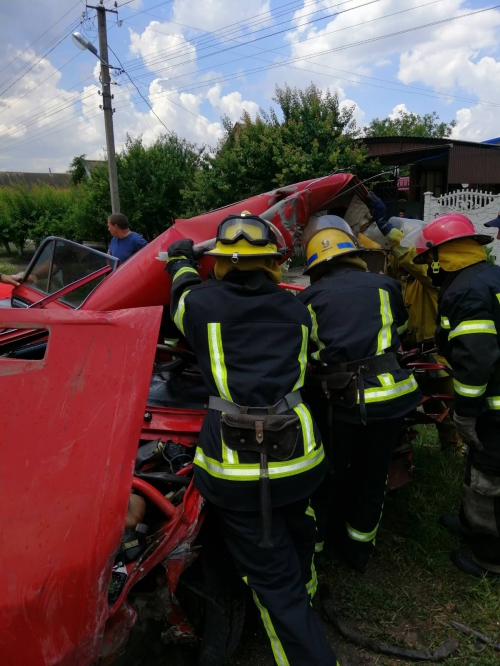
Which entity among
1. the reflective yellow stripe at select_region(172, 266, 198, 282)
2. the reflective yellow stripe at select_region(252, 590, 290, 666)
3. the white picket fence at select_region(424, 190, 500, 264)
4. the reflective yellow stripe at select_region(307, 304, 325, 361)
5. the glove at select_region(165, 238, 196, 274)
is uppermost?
the glove at select_region(165, 238, 196, 274)

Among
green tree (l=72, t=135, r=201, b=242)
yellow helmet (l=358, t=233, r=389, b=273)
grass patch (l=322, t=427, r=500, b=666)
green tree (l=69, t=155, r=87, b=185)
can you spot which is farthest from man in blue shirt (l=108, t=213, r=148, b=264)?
green tree (l=69, t=155, r=87, b=185)

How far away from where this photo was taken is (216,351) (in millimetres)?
1957

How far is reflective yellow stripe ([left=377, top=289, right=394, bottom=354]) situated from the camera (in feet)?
8.00

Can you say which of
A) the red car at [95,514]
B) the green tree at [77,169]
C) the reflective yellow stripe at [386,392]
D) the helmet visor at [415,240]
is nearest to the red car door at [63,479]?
the red car at [95,514]

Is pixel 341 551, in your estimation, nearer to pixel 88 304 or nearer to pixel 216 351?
pixel 216 351

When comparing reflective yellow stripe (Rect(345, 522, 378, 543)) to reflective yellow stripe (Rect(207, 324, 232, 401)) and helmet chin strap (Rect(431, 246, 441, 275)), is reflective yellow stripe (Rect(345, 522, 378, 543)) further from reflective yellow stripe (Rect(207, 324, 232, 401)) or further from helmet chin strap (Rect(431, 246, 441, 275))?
helmet chin strap (Rect(431, 246, 441, 275))

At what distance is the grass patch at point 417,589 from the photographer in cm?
237

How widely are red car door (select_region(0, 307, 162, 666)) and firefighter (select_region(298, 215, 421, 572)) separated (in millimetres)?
1113

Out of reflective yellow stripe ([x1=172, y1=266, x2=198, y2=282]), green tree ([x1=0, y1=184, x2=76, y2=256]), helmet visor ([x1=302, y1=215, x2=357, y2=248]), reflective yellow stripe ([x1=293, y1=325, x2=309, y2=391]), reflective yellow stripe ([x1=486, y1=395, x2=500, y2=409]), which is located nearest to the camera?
reflective yellow stripe ([x1=293, y1=325, x2=309, y2=391])

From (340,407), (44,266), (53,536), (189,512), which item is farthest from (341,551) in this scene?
(44,266)

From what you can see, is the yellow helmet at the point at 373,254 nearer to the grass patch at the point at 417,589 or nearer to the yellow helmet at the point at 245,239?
the yellow helmet at the point at 245,239

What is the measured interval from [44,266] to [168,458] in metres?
2.00

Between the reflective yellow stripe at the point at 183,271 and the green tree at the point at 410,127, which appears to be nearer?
the reflective yellow stripe at the point at 183,271

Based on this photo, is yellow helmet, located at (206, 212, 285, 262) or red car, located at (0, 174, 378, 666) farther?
yellow helmet, located at (206, 212, 285, 262)
